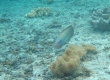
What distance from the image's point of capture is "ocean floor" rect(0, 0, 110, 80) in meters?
5.55

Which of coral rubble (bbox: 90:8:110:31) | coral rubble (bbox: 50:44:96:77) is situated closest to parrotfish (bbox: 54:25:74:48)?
coral rubble (bbox: 50:44:96:77)

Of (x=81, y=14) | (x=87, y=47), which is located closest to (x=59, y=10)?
(x=81, y=14)

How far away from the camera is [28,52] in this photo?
7352 mm

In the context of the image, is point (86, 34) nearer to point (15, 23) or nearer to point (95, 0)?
point (15, 23)

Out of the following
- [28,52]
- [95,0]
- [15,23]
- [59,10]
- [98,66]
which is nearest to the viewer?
[98,66]

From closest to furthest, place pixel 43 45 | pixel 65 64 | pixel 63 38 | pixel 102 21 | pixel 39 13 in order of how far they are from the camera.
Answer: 1. pixel 65 64
2. pixel 63 38
3. pixel 43 45
4. pixel 102 21
5. pixel 39 13

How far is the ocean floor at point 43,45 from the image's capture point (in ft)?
18.2

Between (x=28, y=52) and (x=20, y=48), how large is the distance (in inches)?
25.8

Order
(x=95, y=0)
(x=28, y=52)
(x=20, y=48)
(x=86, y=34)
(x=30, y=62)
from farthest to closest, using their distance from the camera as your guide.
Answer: (x=95, y=0) < (x=86, y=34) < (x=20, y=48) < (x=28, y=52) < (x=30, y=62)

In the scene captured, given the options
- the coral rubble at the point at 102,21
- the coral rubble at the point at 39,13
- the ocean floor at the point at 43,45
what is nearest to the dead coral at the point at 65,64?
the ocean floor at the point at 43,45

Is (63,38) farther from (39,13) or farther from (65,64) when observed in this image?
(39,13)

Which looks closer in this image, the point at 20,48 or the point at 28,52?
the point at 28,52

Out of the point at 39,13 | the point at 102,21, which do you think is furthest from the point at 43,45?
the point at 39,13

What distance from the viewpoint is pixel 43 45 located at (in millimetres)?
7883
